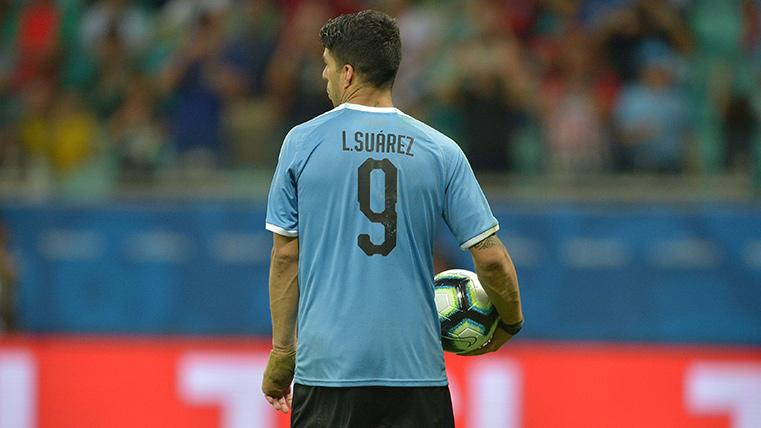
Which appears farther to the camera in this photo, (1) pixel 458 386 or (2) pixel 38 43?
(2) pixel 38 43

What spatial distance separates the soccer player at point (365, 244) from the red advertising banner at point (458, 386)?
2.80 m

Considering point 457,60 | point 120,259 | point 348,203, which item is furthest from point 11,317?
point 348,203

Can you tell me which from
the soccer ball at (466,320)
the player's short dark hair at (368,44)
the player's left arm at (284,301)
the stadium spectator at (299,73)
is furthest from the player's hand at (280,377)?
the stadium spectator at (299,73)

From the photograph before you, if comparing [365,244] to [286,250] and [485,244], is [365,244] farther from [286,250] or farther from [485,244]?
[485,244]

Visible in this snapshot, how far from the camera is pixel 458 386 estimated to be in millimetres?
6547

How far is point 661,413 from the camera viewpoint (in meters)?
6.43

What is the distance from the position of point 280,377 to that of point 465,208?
0.73m

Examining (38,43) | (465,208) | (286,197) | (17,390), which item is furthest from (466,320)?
(38,43)

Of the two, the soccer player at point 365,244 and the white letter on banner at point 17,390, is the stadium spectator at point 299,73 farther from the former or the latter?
the soccer player at point 365,244

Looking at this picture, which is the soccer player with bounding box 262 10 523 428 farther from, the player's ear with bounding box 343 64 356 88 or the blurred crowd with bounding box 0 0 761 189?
the blurred crowd with bounding box 0 0 761 189

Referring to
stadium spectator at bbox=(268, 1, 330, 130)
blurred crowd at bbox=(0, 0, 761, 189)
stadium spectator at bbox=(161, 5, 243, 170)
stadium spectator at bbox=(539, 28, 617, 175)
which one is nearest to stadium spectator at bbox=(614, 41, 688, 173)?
blurred crowd at bbox=(0, 0, 761, 189)

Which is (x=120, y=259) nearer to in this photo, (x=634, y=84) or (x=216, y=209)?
(x=216, y=209)

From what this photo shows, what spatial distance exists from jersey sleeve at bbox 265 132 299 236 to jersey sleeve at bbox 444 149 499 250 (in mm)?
436

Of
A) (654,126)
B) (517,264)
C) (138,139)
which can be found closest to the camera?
(654,126)
